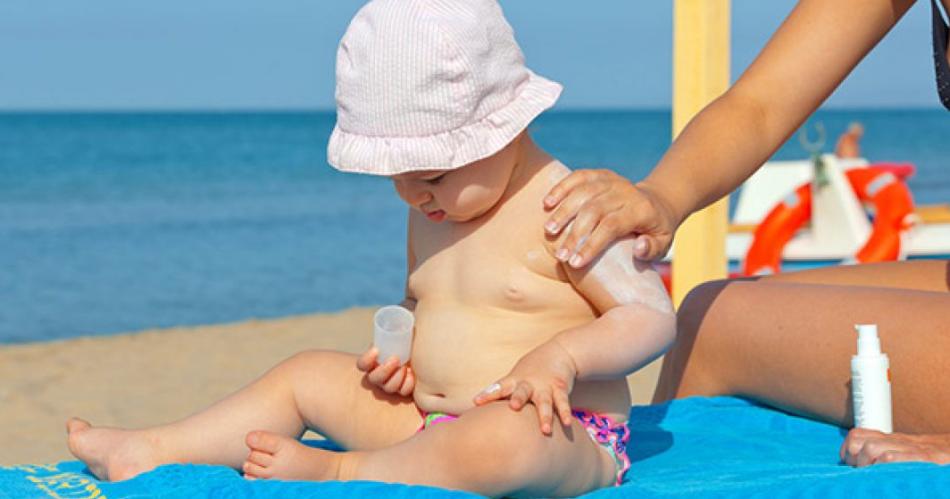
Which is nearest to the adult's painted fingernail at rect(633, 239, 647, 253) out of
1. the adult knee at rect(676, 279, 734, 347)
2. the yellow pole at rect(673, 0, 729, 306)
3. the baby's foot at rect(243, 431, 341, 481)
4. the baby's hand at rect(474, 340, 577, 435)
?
the baby's hand at rect(474, 340, 577, 435)

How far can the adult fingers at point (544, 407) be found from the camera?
6.23 ft

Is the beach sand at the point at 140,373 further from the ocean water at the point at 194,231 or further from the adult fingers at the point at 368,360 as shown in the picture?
the adult fingers at the point at 368,360

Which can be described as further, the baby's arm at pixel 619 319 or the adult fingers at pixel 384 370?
the adult fingers at pixel 384 370

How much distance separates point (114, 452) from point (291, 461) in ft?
1.33

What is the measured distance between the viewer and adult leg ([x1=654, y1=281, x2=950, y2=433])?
7.94ft

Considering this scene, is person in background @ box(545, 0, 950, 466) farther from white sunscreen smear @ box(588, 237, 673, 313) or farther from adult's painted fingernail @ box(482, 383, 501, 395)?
adult's painted fingernail @ box(482, 383, 501, 395)

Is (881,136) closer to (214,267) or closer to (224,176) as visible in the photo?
(224,176)

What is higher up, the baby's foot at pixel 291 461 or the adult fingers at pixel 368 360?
the adult fingers at pixel 368 360

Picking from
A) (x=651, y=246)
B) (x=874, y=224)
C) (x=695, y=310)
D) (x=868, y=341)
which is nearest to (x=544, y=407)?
(x=651, y=246)

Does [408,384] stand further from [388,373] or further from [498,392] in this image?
[498,392]

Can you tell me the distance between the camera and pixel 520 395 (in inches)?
75.7

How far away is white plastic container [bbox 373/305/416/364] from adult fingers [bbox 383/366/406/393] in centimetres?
2

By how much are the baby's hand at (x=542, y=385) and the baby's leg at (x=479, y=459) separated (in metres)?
0.02

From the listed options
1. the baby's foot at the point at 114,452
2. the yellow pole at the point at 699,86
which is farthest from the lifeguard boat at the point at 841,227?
the baby's foot at the point at 114,452
